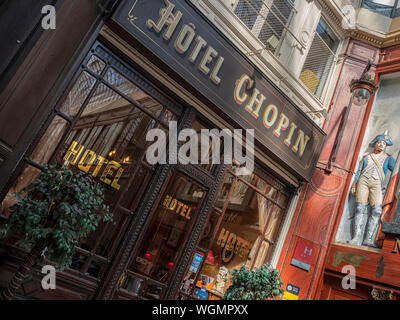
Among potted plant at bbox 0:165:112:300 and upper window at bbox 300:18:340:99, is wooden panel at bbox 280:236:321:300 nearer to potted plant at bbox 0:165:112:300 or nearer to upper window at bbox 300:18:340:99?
upper window at bbox 300:18:340:99

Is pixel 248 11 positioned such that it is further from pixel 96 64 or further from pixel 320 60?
pixel 96 64

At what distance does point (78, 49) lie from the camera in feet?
13.6

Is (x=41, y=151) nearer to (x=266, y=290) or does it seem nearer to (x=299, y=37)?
(x=266, y=290)

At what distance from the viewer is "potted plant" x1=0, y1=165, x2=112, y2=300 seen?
323 centimetres

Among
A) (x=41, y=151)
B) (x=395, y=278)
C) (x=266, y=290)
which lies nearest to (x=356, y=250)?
(x=395, y=278)

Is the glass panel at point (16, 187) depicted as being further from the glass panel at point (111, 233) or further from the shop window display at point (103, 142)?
the glass panel at point (111, 233)

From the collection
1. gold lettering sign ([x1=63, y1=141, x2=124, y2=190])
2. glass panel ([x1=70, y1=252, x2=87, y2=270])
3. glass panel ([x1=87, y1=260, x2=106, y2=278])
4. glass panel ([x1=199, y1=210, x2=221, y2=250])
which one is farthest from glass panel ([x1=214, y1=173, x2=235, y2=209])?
glass panel ([x1=70, y1=252, x2=87, y2=270])

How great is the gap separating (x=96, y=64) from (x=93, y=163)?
51.2 inches

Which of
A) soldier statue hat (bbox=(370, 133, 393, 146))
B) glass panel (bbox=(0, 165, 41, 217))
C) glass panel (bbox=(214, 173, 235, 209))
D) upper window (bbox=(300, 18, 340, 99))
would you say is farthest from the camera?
upper window (bbox=(300, 18, 340, 99))

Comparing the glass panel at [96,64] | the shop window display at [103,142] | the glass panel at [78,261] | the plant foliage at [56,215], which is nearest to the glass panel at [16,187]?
the shop window display at [103,142]

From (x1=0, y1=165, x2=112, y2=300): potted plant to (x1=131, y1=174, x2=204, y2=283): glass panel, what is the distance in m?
1.69

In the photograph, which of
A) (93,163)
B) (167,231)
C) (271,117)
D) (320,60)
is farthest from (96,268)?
(320,60)

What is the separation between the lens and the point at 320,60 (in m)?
7.89

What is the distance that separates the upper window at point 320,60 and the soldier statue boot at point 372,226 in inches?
108
